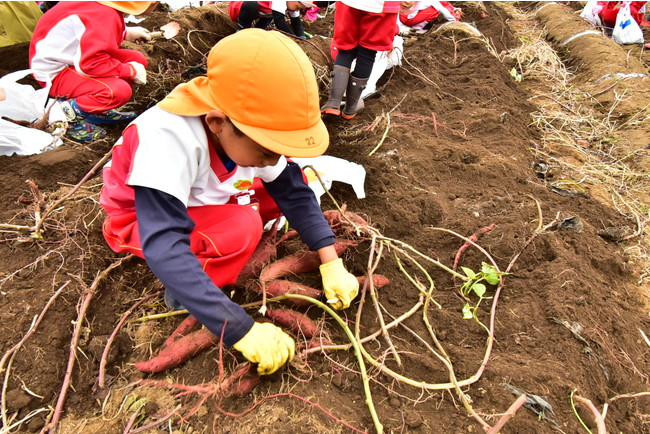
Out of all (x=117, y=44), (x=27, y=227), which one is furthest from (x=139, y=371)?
(x=117, y=44)

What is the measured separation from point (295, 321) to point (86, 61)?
226cm

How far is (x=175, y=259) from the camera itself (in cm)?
111

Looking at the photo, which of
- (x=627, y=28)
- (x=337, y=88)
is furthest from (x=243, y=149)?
(x=627, y=28)

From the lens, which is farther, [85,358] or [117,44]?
[117,44]

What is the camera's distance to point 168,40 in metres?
3.65

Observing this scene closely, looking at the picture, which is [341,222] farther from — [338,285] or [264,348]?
[264,348]

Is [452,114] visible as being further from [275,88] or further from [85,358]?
[85,358]

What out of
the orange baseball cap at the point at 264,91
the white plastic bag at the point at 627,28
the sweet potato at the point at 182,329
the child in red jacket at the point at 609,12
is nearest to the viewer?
the orange baseball cap at the point at 264,91

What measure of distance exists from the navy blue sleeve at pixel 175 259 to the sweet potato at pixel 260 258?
47 centimetres

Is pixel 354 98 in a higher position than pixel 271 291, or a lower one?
higher

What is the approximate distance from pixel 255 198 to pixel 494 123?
2.02 metres

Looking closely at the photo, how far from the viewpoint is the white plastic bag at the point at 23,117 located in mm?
2438

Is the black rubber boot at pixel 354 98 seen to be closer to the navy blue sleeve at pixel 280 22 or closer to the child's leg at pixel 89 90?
the navy blue sleeve at pixel 280 22

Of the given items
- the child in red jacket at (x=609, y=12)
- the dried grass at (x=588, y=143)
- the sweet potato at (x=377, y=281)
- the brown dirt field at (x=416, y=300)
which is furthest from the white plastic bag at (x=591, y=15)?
the sweet potato at (x=377, y=281)
